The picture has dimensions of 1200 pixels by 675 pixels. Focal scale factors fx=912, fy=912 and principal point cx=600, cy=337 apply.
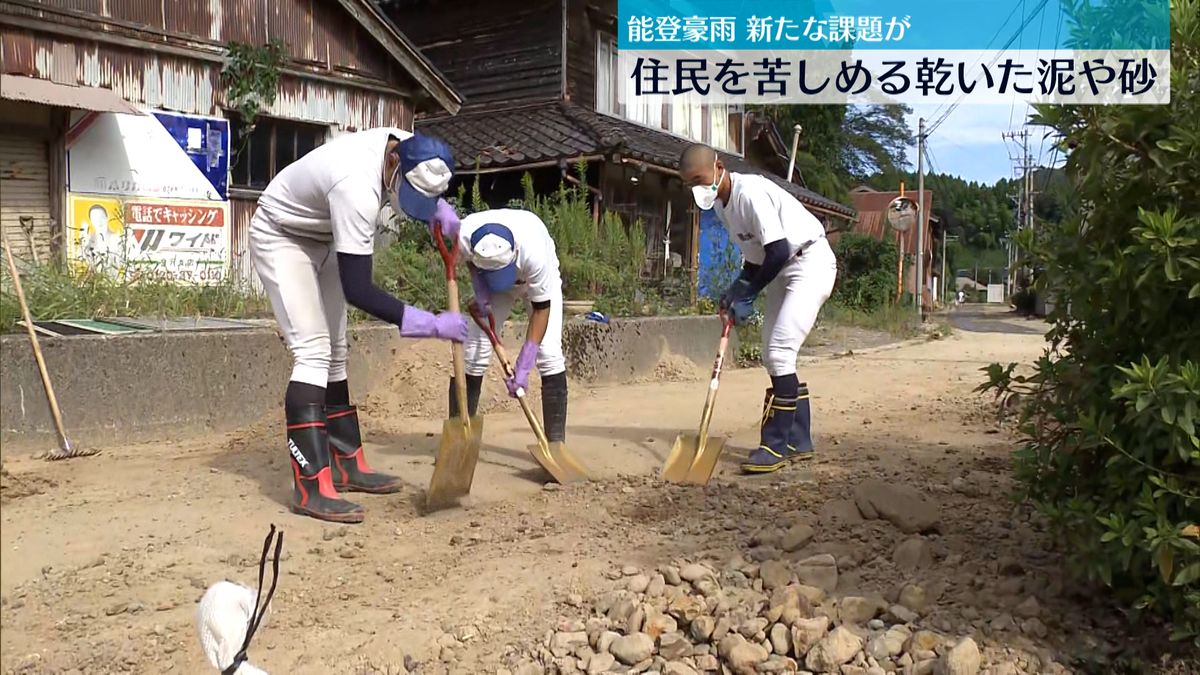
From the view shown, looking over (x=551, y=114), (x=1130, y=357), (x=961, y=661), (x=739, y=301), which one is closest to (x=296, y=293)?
(x=739, y=301)

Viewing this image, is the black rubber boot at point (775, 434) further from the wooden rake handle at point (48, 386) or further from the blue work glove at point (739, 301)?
the wooden rake handle at point (48, 386)

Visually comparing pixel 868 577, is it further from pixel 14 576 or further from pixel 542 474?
pixel 14 576

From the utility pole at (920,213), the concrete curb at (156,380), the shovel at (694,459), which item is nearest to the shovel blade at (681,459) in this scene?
the shovel at (694,459)

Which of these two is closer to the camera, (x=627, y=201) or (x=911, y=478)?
(x=911, y=478)

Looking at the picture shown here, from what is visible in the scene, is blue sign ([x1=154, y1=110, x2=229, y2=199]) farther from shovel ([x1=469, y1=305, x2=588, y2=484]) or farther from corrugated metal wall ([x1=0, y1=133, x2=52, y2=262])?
shovel ([x1=469, y1=305, x2=588, y2=484])

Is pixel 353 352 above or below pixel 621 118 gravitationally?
below

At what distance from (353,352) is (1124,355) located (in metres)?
4.71

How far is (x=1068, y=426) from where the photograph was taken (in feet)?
8.23

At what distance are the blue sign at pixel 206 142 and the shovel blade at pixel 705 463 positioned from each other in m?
6.38

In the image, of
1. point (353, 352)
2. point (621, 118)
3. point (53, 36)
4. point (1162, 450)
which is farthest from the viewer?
point (621, 118)

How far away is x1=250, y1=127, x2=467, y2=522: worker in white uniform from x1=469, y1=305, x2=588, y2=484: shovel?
2.55 feet

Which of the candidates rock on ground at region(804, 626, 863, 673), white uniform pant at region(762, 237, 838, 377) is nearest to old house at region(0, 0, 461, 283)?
white uniform pant at region(762, 237, 838, 377)

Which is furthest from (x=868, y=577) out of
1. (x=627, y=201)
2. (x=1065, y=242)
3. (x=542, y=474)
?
(x=627, y=201)

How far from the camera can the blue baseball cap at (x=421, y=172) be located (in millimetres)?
3340
